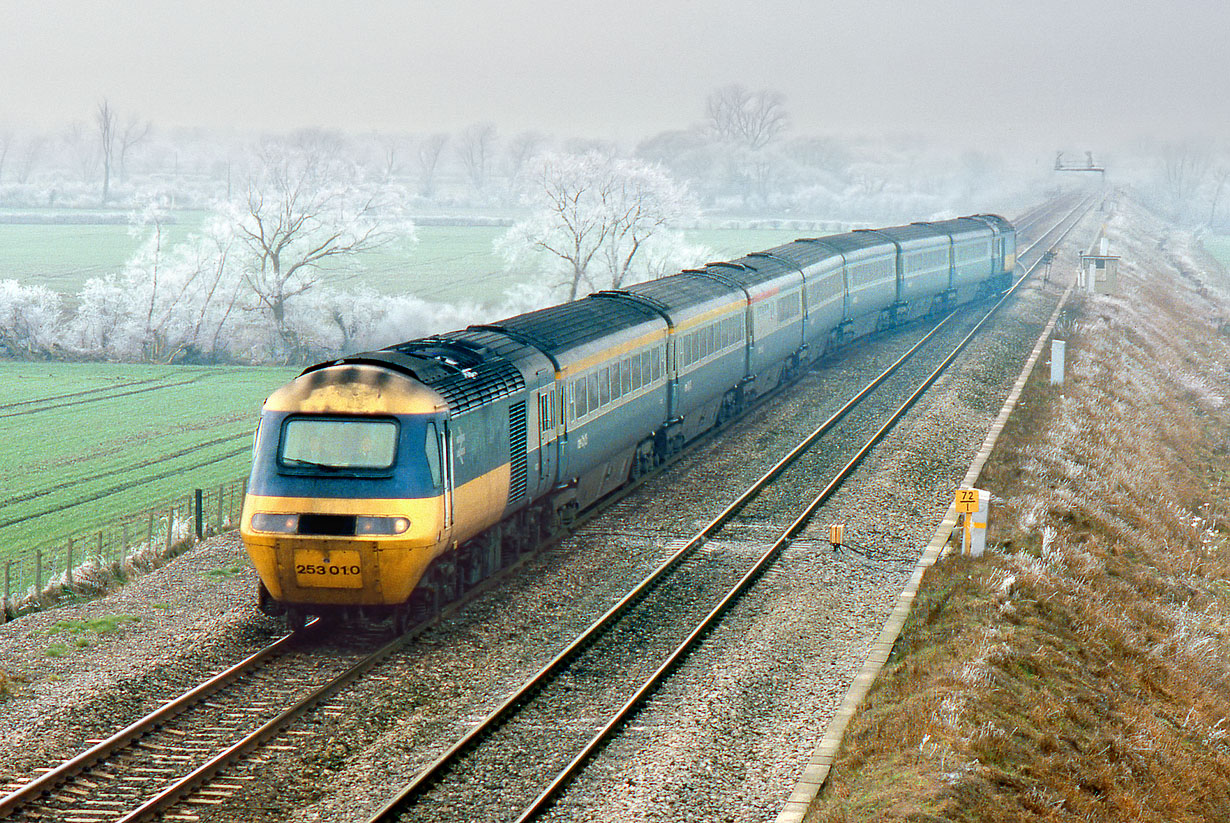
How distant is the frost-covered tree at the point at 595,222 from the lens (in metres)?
67.1

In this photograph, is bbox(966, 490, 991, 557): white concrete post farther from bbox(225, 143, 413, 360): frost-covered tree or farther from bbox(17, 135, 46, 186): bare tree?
bbox(17, 135, 46, 186): bare tree

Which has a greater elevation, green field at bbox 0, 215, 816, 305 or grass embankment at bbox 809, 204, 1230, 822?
green field at bbox 0, 215, 816, 305

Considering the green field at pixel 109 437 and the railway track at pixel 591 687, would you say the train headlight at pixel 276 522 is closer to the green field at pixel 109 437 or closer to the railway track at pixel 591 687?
the railway track at pixel 591 687

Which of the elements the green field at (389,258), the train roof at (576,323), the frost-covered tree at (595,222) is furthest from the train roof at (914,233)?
the green field at (389,258)

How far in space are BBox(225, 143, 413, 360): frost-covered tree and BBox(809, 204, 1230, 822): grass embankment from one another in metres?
38.1

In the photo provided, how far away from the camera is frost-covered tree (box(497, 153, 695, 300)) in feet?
220

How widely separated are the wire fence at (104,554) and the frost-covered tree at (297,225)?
27.8m

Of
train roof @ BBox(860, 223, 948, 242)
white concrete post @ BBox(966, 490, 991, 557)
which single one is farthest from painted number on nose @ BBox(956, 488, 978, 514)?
train roof @ BBox(860, 223, 948, 242)

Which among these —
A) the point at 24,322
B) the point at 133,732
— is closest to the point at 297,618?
the point at 133,732

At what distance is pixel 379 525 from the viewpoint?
563 inches

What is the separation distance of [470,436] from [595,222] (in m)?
52.3

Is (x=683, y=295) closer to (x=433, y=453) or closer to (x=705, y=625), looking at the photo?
(x=705, y=625)

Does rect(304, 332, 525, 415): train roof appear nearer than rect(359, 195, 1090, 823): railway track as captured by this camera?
No

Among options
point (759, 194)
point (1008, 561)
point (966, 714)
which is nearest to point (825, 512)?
point (1008, 561)
